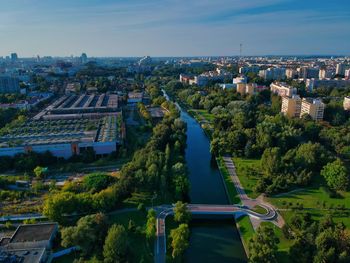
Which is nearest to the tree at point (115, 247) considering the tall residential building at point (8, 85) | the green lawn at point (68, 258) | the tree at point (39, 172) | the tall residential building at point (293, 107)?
the green lawn at point (68, 258)

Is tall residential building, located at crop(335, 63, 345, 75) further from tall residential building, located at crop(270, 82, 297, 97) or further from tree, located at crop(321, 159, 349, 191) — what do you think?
tree, located at crop(321, 159, 349, 191)

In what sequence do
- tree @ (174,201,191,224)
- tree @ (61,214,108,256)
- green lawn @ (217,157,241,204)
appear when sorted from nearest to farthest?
tree @ (61,214,108,256), tree @ (174,201,191,224), green lawn @ (217,157,241,204)

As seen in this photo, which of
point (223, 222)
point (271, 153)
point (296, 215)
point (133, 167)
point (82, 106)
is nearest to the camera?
point (296, 215)

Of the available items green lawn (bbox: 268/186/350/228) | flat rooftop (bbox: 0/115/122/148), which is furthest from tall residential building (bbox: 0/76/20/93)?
green lawn (bbox: 268/186/350/228)

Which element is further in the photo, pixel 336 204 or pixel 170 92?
pixel 170 92

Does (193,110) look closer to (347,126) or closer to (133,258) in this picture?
(347,126)

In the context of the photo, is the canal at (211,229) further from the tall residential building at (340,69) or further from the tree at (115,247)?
the tall residential building at (340,69)

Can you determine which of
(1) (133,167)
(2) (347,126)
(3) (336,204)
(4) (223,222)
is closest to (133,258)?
(4) (223,222)
